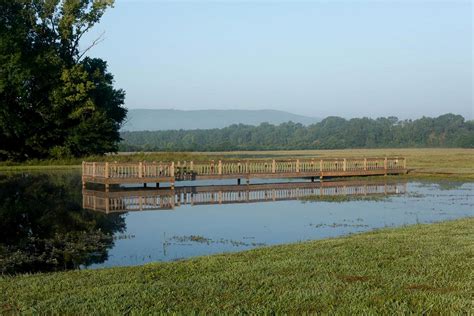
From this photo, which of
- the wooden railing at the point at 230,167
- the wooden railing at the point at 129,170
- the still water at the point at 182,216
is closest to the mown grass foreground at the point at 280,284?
the still water at the point at 182,216

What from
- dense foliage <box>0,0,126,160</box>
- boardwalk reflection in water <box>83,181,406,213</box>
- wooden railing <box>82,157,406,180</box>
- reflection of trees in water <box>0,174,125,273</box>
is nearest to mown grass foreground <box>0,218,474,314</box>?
reflection of trees in water <box>0,174,125,273</box>

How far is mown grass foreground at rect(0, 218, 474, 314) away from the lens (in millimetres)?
7254

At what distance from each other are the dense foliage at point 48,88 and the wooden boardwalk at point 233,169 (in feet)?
49.6

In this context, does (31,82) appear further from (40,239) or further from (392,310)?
(392,310)

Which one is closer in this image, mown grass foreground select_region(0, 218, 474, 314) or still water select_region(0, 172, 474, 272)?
mown grass foreground select_region(0, 218, 474, 314)

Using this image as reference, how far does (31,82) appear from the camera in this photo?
169ft

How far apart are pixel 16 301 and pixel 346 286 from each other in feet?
15.1

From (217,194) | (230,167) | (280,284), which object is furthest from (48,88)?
(280,284)

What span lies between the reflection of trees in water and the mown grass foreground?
2.53 meters

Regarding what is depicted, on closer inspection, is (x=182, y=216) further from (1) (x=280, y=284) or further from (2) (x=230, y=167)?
(2) (x=230, y=167)

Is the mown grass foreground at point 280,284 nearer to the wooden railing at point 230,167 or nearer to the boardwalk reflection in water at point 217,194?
the boardwalk reflection in water at point 217,194

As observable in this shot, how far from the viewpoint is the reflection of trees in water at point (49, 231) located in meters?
12.8

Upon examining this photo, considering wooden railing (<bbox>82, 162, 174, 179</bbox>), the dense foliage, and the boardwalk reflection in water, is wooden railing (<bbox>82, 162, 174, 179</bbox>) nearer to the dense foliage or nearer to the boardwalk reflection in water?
the boardwalk reflection in water

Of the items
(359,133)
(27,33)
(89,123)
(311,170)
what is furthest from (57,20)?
(359,133)
